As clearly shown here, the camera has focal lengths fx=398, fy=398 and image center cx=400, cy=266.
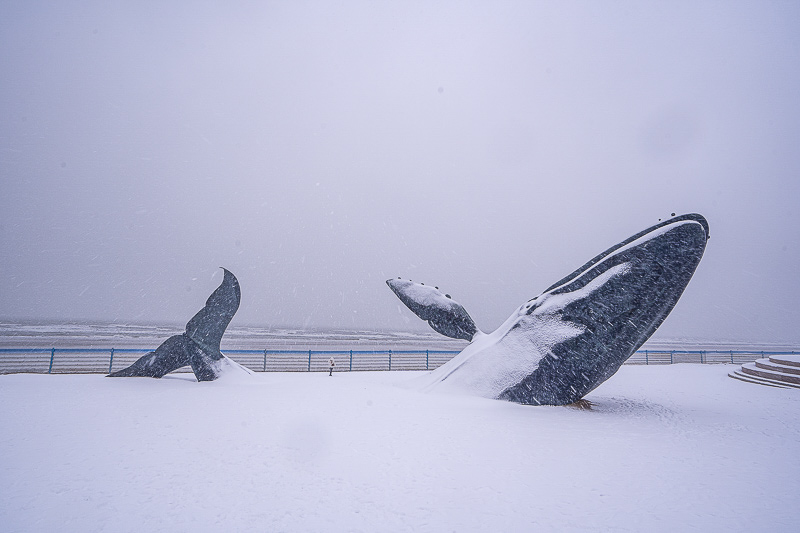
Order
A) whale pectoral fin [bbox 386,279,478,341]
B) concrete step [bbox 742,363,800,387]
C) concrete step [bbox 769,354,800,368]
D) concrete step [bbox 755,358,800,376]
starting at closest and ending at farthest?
1. whale pectoral fin [bbox 386,279,478,341]
2. concrete step [bbox 742,363,800,387]
3. concrete step [bbox 755,358,800,376]
4. concrete step [bbox 769,354,800,368]

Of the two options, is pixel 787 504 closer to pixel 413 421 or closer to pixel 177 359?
pixel 413 421

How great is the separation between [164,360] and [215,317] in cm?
176

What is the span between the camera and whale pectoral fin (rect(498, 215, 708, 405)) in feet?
23.2

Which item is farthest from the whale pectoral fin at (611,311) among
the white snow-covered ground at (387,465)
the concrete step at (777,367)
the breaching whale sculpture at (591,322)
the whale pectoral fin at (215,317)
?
the concrete step at (777,367)

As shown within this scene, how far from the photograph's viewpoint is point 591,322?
7.54 metres

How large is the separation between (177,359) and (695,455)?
10.8 metres

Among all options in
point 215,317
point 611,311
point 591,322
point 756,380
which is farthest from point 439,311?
point 756,380

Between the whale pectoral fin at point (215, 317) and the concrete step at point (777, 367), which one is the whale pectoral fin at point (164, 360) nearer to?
the whale pectoral fin at point (215, 317)

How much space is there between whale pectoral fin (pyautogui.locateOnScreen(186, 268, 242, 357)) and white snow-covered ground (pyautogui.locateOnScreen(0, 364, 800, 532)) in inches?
94.4

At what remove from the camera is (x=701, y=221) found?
718 cm

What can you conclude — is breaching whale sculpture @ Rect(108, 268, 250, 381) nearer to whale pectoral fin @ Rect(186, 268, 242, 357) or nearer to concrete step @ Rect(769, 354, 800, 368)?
whale pectoral fin @ Rect(186, 268, 242, 357)

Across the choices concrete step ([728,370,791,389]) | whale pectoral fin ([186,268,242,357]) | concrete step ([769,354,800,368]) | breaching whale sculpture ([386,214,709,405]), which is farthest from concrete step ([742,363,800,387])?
whale pectoral fin ([186,268,242,357])

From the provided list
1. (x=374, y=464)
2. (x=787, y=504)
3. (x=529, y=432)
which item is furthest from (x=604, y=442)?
(x=374, y=464)

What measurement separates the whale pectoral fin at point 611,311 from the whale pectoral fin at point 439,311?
229cm
